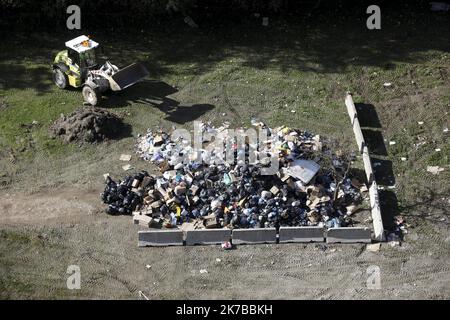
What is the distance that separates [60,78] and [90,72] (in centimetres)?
126

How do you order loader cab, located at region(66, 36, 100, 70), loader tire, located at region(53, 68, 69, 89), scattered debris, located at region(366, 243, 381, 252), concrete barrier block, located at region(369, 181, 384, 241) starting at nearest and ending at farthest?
1. scattered debris, located at region(366, 243, 381, 252)
2. concrete barrier block, located at region(369, 181, 384, 241)
3. loader cab, located at region(66, 36, 100, 70)
4. loader tire, located at region(53, 68, 69, 89)

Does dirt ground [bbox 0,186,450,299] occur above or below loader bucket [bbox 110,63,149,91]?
below

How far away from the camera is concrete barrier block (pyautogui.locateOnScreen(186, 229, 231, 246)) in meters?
15.0

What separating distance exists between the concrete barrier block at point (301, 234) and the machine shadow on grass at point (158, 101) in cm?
510

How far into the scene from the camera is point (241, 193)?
1582cm

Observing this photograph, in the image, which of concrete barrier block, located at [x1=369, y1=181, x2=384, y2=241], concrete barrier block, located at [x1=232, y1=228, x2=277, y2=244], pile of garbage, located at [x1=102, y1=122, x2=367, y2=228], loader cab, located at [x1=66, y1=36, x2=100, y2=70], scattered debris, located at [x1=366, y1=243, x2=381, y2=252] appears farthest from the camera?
loader cab, located at [x1=66, y1=36, x2=100, y2=70]

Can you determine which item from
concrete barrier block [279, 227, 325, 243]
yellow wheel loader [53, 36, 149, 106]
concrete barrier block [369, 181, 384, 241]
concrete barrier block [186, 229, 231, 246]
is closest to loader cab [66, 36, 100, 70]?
yellow wheel loader [53, 36, 149, 106]

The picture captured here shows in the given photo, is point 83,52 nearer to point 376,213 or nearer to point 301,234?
point 301,234

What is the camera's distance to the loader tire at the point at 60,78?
19953mm

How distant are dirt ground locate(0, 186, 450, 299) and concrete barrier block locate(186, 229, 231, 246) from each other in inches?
6.0

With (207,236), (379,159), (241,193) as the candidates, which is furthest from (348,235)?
(379,159)

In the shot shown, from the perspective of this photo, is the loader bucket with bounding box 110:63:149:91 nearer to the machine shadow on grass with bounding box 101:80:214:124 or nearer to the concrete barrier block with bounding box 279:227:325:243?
the machine shadow on grass with bounding box 101:80:214:124

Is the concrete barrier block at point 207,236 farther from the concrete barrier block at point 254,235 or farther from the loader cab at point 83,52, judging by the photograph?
the loader cab at point 83,52

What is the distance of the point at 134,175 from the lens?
1662cm
